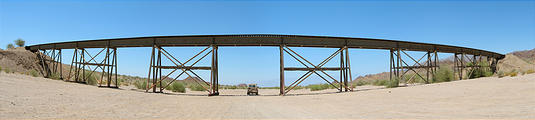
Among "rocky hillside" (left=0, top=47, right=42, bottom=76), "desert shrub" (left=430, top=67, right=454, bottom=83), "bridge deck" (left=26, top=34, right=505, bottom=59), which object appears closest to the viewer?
"bridge deck" (left=26, top=34, right=505, bottom=59)

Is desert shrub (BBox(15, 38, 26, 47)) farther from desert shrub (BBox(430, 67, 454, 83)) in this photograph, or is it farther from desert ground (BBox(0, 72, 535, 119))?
desert shrub (BBox(430, 67, 454, 83))

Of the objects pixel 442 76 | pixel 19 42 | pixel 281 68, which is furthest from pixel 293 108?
pixel 19 42

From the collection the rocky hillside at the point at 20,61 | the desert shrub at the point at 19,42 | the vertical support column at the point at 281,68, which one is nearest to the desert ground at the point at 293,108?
the vertical support column at the point at 281,68

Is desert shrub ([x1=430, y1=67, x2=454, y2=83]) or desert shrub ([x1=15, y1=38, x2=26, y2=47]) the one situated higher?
desert shrub ([x1=15, y1=38, x2=26, y2=47])

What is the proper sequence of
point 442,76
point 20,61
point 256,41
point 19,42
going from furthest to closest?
point 19,42
point 20,61
point 442,76
point 256,41

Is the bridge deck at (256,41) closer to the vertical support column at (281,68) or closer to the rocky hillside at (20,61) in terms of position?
the vertical support column at (281,68)

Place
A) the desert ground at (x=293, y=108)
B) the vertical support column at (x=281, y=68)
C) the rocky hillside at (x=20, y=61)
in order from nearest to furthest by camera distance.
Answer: the desert ground at (x=293, y=108)
the vertical support column at (x=281, y=68)
the rocky hillside at (x=20, y=61)

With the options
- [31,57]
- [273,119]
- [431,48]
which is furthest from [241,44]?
[31,57]

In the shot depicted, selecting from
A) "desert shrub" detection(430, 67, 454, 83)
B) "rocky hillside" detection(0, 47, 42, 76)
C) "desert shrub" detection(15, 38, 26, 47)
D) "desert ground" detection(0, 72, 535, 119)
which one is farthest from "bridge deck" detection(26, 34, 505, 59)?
"desert shrub" detection(15, 38, 26, 47)

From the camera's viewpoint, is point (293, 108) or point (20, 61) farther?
point (20, 61)

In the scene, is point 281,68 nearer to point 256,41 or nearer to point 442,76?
point 256,41

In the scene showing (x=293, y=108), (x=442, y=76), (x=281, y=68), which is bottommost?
(x=293, y=108)

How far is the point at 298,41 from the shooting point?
16.9m

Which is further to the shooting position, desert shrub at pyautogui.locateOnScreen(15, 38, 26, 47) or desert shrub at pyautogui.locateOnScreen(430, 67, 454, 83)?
desert shrub at pyautogui.locateOnScreen(15, 38, 26, 47)
